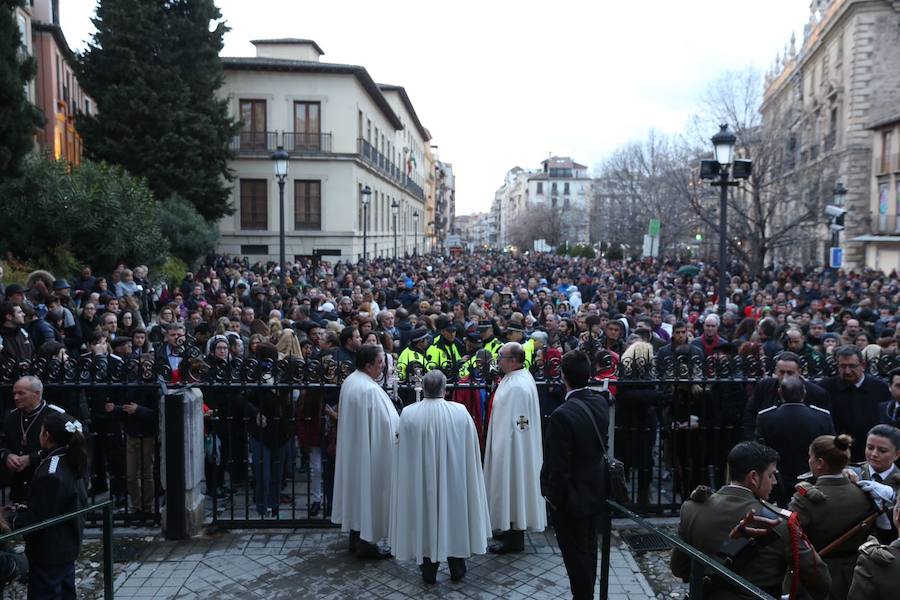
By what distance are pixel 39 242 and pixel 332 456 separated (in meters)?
14.3

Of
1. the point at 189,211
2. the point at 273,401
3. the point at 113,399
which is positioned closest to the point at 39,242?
the point at 189,211

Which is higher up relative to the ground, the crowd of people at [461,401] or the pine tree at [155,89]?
the pine tree at [155,89]

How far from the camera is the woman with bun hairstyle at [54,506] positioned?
445 cm

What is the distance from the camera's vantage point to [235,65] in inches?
1379

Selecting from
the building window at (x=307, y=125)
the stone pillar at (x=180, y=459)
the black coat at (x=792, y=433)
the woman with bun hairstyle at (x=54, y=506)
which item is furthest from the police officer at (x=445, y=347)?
the building window at (x=307, y=125)

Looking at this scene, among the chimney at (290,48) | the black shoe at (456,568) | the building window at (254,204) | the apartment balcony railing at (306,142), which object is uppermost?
the chimney at (290,48)

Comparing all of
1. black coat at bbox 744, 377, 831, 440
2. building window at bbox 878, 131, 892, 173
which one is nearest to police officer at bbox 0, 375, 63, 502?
black coat at bbox 744, 377, 831, 440

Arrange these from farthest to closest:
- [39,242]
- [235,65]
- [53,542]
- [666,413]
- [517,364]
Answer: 1. [235,65]
2. [39,242]
3. [666,413]
4. [517,364]
5. [53,542]

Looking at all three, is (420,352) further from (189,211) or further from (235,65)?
(235,65)

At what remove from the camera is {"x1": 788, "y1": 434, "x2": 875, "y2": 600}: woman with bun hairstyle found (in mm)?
3697

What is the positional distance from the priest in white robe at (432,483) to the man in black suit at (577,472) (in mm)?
900

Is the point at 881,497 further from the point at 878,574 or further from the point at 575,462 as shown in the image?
the point at 575,462

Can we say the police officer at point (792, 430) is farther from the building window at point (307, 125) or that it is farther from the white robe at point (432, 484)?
the building window at point (307, 125)

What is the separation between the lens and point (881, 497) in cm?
371
